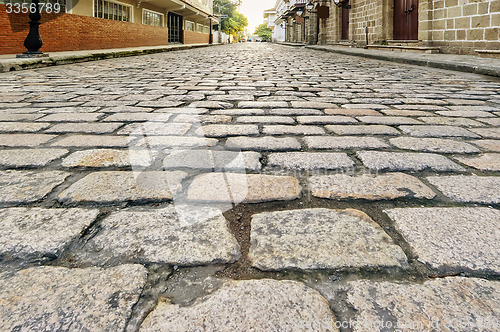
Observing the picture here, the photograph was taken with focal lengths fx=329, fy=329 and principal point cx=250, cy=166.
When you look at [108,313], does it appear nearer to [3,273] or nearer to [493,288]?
[3,273]

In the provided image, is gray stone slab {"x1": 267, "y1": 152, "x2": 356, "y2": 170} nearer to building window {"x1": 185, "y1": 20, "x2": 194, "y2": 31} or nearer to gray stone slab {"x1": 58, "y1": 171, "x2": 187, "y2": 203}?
gray stone slab {"x1": 58, "y1": 171, "x2": 187, "y2": 203}

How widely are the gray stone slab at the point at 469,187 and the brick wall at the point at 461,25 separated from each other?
25.4 ft

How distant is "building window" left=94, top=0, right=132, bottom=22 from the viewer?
41.9 ft

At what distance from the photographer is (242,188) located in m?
1.36

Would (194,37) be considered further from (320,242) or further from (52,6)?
(320,242)

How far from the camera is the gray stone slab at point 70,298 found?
722 millimetres

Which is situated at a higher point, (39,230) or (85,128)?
(85,128)

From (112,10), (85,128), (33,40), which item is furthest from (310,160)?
(112,10)

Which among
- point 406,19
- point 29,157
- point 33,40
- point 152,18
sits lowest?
point 29,157

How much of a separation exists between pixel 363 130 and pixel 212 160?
3.86ft

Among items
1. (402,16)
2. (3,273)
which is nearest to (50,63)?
(3,273)

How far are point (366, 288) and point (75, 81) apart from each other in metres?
5.27

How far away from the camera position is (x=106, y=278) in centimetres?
85

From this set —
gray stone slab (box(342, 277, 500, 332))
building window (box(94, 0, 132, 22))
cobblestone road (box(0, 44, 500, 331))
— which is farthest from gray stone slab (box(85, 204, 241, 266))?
building window (box(94, 0, 132, 22))
